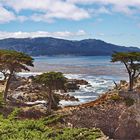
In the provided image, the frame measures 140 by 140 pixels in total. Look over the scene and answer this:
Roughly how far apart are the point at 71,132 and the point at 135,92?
29.9m

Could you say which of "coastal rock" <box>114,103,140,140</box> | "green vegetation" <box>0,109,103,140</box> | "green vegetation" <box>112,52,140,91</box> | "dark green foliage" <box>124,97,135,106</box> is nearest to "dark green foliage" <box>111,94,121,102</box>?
"dark green foliage" <box>124,97,135,106</box>

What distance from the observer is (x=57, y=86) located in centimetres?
4956

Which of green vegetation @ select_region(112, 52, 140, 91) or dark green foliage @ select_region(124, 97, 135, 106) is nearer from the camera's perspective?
dark green foliage @ select_region(124, 97, 135, 106)

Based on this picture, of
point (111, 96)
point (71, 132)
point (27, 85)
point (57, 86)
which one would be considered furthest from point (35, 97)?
point (71, 132)

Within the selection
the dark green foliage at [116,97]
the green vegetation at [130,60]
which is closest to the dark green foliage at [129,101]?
the dark green foliage at [116,97]

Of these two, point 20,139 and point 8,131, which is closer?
point 20,139

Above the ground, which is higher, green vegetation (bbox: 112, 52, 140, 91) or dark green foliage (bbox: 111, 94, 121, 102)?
green vegetation (bbox: 112, 52, 140, 91)

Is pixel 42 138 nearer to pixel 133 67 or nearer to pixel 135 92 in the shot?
pixel 135 92

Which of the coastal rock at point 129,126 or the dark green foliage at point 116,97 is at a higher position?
the dark green foliage at point 116,97

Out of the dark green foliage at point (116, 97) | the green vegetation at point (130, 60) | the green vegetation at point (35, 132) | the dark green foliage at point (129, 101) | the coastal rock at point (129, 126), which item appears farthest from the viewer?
the green vegetation at point (130, 60)

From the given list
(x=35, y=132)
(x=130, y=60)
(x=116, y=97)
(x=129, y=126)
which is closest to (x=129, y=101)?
(x=116, y=97)

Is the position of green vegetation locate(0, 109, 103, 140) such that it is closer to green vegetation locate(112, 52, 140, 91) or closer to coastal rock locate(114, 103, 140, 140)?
coastal rock locate(114, 103, 140, 140)

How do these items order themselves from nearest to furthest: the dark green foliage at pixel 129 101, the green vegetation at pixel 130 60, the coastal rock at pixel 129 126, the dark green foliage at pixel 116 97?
→ the coastal rock at pixel 129 126, the dark green foliage at pixel 129 101, the dark green foliage at pixel 116 97, the green vegetation at pixel 130 60

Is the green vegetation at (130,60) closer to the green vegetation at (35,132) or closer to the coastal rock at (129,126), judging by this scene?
the coastal rock at (129,126)
